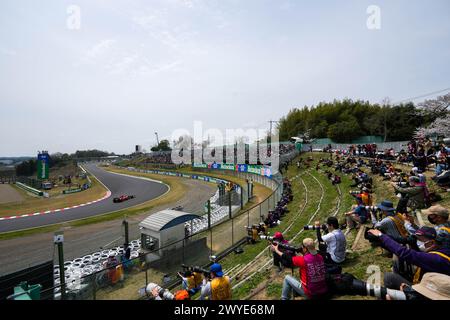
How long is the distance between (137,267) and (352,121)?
58937 mm

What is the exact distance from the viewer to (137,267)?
941 centimetres

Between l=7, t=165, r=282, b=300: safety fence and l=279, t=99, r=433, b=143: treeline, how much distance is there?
47.5 m

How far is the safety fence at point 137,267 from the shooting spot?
688cm

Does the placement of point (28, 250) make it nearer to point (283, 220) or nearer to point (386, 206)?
point (283, 220)

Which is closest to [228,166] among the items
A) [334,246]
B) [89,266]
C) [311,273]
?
[89,266]

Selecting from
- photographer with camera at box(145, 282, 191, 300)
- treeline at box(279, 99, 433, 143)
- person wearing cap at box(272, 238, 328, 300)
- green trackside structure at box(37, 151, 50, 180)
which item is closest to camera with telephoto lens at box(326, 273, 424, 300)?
person wearing cap at box(272, 238, 328, 300)

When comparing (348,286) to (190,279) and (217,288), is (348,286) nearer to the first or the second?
(217,288)

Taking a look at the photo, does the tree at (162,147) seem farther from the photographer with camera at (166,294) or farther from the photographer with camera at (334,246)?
the photographer with camera at (334,246)

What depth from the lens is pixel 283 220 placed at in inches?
681

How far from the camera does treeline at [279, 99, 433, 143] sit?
50.8 m

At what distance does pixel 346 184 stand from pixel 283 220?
7.98 m

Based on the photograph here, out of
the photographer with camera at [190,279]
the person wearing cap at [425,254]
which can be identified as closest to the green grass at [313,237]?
the photographer with camera at [190,279]
